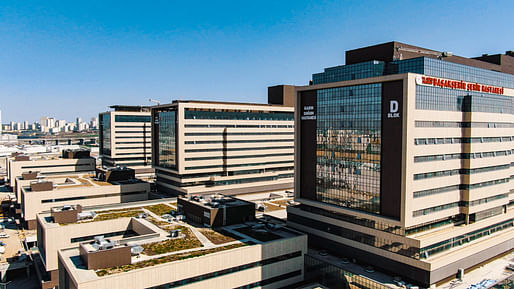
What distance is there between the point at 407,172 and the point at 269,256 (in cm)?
2698

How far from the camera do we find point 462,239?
2694 inches

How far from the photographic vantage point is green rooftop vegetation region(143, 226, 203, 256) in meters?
58.5

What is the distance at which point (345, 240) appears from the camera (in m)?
69.4

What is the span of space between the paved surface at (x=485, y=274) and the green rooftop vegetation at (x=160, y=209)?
58.3m

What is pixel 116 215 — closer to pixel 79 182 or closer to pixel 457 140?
pixel 79 182

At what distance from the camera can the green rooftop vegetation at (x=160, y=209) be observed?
→ 277ft

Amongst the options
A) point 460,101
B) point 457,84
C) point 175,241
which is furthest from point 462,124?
point 175,241

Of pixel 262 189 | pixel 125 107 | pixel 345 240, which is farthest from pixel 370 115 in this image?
pixel 125 107

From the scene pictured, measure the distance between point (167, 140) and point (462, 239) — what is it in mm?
89713

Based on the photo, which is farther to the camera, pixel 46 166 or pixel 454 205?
pixel 46 166

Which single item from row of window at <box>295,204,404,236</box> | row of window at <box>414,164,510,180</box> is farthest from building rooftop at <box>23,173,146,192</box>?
row of window at <box>414,164,510,180</box>

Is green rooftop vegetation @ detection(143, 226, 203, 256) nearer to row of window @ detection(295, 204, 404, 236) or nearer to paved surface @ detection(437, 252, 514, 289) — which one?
row of window @ detection(295, 204, 404, 236)

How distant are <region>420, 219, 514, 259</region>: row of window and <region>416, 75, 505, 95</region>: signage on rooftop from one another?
2775 cm

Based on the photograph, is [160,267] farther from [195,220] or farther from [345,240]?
[345,240]
